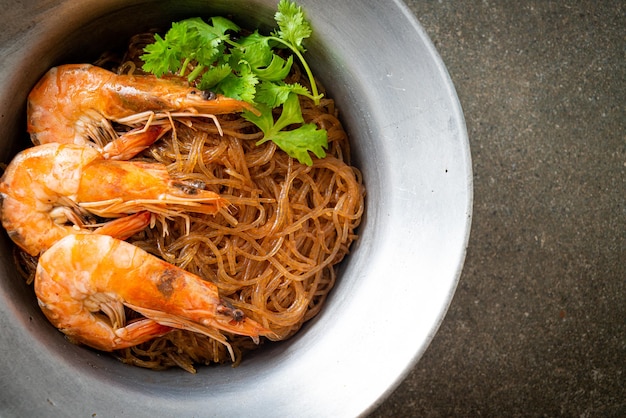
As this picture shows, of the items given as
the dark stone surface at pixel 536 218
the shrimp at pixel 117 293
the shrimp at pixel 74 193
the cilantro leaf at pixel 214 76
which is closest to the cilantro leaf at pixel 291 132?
the cilantro leaf at pixel 214 76

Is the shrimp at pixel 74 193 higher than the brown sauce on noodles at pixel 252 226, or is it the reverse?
the shrimp at pixel 74 193

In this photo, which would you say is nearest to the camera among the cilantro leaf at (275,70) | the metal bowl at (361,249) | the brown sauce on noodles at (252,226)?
the metal bowl at (361,249)

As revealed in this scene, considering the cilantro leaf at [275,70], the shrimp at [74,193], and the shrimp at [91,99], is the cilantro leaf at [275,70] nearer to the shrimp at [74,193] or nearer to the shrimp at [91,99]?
the shrimp at [91,99]

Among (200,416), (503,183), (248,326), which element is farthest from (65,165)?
(503,183)

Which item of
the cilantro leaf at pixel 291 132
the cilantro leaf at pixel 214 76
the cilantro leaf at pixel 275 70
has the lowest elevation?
the cilantro leaf at pixel 291 132

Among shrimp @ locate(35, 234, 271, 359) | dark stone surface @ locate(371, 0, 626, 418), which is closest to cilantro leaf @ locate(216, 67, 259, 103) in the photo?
shrimp @ locate(35, 234, 271, 359)

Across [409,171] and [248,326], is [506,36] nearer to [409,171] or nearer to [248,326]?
[409,171]

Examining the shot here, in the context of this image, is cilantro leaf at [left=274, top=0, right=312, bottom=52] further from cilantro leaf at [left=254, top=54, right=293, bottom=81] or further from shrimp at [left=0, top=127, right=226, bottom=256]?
shrimp at [left=0, top=127, right=226, bottom=256]
